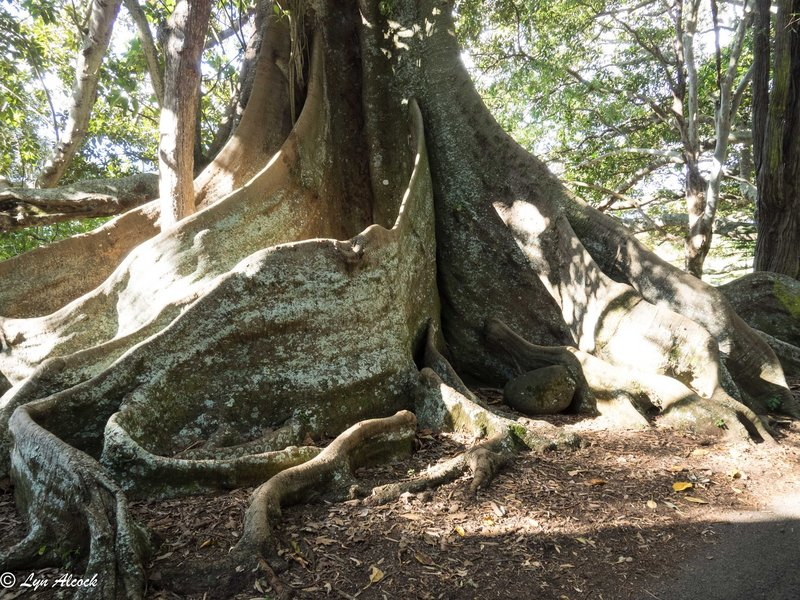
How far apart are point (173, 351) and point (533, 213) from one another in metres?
4.18

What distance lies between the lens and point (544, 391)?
4973mm

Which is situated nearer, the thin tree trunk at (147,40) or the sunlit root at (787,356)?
the sunlit root at (787,356)

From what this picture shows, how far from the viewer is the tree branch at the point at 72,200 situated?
19.0ft

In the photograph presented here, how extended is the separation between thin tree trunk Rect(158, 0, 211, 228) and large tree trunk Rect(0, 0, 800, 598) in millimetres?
571

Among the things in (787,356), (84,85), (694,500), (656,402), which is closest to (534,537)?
(694,500)

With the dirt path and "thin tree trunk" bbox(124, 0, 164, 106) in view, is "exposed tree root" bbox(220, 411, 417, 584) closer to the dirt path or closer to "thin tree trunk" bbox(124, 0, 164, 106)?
the dirt path

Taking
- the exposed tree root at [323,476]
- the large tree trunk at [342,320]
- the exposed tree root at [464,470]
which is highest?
the large tree trunk at [342,320]

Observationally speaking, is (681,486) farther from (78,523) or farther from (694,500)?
(78,523)

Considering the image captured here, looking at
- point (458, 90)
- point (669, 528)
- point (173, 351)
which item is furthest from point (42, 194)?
point (669, 528)

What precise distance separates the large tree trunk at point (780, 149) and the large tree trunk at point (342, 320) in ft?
10.9

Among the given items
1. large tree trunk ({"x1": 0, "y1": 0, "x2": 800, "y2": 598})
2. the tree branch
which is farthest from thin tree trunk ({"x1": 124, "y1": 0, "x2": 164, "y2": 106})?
large tree trunk ({"x1": 0, "y1": 0, "x2": 800, "y2": 598})

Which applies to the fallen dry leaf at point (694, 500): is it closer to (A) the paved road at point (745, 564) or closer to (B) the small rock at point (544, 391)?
(A) the paved road at point (745, 564)

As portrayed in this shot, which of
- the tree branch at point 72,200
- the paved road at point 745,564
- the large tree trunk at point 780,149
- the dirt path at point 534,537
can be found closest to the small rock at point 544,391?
the dirt path at point 534,537

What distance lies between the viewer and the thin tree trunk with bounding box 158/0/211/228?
16.4 ft
